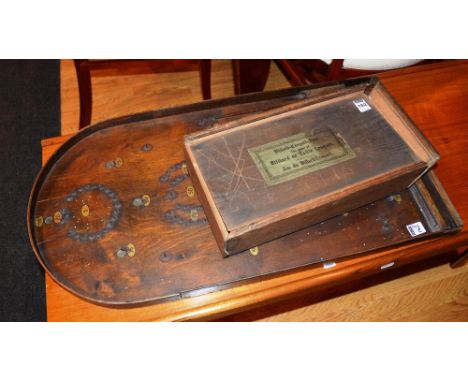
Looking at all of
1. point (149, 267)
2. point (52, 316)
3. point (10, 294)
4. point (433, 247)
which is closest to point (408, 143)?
point (433, 247)

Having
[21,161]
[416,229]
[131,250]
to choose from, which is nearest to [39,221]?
[131,250]

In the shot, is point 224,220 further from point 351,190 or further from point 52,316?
point 52,316

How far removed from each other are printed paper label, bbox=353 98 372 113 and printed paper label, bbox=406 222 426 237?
0.34 metres

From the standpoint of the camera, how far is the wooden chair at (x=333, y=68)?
1468 mm

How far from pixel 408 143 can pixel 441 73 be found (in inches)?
21.9

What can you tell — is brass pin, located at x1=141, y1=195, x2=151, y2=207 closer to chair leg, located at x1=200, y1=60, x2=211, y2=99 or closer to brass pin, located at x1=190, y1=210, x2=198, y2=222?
brass pin, located at x1=190, y1=210, x2=198, y2=222

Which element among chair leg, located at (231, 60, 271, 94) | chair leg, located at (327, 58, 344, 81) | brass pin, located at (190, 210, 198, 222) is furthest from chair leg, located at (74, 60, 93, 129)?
chair leg, located at (327, 58, 344, 81)

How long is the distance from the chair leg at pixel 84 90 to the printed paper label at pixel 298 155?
0.79m

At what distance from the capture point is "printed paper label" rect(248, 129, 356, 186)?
1037 millimetres

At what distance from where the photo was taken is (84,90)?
156cm

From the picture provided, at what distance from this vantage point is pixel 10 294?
1523 millimetres

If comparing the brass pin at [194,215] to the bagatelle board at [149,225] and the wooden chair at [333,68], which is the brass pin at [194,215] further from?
the wooden chair at [333,68]

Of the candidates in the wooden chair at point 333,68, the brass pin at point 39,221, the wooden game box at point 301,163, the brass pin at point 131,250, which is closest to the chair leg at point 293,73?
the wooden chair at point 333,68

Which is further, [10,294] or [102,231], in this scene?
[10,294]
